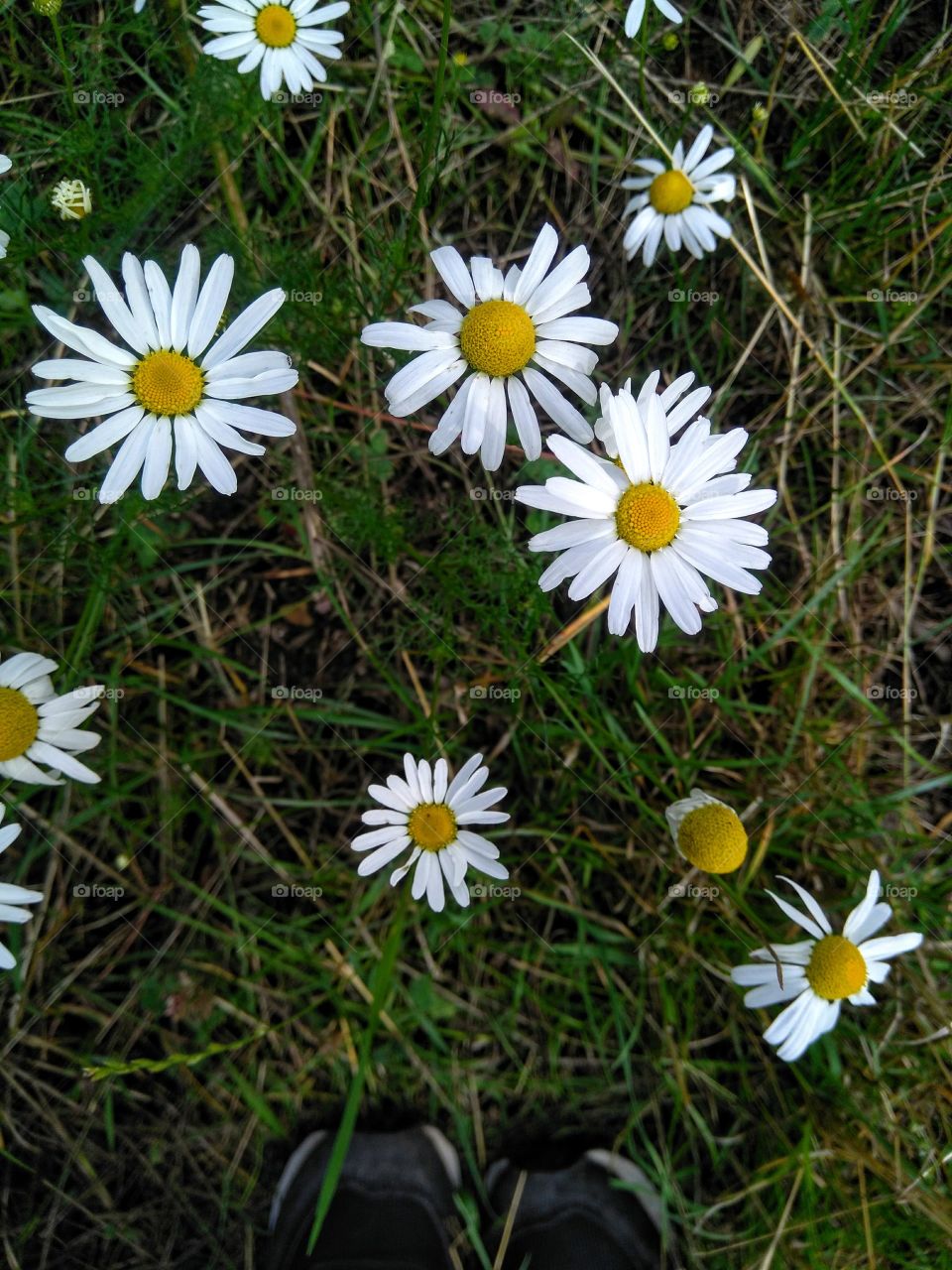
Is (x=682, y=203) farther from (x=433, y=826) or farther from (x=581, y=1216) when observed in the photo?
(x=581, y=1216)

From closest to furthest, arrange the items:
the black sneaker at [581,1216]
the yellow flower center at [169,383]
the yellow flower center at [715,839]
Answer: the yellow flower center at [169,383]
the yellow flower center at [715,839]
the black sneaker at [581,1216]

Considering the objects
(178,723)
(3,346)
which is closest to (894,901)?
(178,723)

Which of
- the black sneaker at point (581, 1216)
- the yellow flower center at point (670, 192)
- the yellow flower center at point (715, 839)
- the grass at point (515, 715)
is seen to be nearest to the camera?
the yellow flower center at point (715, 839)

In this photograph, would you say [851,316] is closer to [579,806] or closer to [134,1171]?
[579,806]

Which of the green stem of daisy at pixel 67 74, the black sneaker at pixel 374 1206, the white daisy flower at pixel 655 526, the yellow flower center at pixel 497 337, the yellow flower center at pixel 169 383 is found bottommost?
the black sneaker at pixel 374 1206

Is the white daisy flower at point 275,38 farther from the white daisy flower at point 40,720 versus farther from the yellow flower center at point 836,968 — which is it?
the yellow flower center at point 836,968

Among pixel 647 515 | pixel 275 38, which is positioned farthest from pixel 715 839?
pixel 275 38

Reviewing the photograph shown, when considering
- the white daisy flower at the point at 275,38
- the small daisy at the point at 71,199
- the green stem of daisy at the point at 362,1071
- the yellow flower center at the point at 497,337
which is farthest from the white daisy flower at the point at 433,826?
the white daisy flower at the point at 275,38
